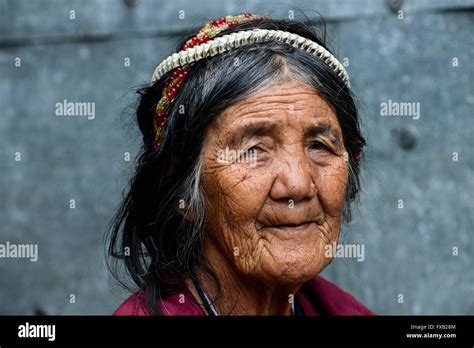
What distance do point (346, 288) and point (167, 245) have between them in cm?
231

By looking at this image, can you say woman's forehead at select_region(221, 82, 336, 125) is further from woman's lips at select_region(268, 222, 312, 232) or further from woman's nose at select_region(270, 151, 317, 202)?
woman's lips at select_region(268, 222, 312, 232)

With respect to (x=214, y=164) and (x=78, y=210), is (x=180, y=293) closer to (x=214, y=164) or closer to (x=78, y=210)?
(x=214, y=164)

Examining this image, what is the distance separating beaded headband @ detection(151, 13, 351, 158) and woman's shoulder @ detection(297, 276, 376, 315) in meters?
0.87

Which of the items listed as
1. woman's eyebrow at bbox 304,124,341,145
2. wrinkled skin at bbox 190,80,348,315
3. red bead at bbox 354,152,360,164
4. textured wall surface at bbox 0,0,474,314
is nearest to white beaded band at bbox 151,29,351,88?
wrinkled skin at bbox 190,80,348,315

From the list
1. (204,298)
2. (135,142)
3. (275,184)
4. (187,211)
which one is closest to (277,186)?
(275,184)

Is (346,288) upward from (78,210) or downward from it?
downward

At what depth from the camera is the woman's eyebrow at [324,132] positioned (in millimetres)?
3178

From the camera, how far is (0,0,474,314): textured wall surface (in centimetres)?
532

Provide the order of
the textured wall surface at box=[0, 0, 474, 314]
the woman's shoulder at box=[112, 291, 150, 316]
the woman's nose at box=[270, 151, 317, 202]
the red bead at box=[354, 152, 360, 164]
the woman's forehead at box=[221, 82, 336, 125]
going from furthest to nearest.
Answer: the textured wall surface at box=[0, 0, 474, 314]
the red bead at box=[354, 152, 360, 164]
the woman's shoulder at box=[112, 291, 150, 316]
the woman's forehead at box=[221, 82, 336, 125]
the woman's nose at box=[270, 151, 317, 202]

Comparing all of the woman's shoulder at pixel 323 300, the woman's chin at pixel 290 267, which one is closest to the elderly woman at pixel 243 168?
the woman's chin at pixel 290 267

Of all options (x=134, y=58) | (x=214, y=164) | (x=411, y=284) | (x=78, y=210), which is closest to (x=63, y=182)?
(x=78, y=210)

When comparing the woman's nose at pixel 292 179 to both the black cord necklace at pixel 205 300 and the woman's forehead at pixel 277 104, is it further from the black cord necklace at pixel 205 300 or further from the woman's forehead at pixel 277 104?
the black cord necklace at pixel 205 300

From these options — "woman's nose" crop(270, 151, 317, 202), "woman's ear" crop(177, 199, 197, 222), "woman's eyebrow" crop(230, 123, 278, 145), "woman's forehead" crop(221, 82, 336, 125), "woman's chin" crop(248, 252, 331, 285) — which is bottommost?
"woman's chin" crop(248, 252, 331, 285)
